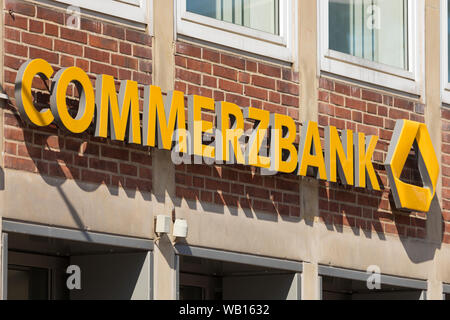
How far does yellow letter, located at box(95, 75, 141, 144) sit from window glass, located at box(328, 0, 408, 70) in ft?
11.4

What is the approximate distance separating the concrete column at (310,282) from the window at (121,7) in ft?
11.0

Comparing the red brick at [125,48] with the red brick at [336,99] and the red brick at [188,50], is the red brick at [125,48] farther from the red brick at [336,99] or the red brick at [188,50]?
the red brick at [336,99]

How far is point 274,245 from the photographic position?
49.4ft

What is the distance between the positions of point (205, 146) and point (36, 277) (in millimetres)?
2213

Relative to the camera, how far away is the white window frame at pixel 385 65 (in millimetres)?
16094

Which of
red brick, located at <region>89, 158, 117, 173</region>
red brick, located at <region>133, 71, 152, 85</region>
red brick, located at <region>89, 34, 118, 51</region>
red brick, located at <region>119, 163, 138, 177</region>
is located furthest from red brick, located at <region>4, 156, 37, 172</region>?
red brick, located at <region>133, 71, 152, 85</region>

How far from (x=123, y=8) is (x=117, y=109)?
3.72 feet

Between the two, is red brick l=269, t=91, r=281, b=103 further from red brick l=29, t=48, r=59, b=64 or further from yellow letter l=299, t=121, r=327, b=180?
red brick l=29, t=48, r=59, b=64

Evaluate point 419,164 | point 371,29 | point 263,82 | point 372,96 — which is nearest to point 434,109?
point 419,164

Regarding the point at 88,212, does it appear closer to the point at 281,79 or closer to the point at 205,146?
the point at 205,146

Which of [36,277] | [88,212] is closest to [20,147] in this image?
[88,212]

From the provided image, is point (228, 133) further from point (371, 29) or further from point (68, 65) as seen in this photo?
point (371, 29)

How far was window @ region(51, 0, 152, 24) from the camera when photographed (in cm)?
1355

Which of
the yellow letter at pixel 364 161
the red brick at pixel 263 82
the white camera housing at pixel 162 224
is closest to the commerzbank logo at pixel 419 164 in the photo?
the yellow letter at pixel 364 161
